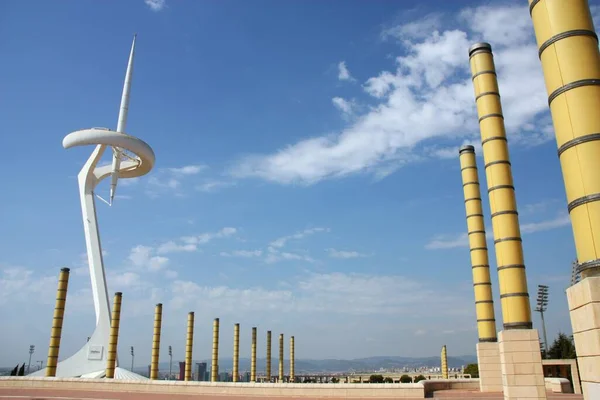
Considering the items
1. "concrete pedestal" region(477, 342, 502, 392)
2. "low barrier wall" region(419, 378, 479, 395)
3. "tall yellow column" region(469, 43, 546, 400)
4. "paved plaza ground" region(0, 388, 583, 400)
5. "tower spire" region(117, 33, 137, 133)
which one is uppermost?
"tower spire" region(117, 33, 137, 133)

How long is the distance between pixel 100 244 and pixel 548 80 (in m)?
34.7

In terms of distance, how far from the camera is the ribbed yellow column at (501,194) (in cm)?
1234

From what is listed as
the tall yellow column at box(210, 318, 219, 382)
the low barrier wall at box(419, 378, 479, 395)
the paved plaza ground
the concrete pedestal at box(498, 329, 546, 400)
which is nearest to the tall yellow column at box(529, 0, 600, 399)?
the concrete pedestal at box(498, 329, 546, 400)

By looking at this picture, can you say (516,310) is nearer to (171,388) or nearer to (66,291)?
(171,388)

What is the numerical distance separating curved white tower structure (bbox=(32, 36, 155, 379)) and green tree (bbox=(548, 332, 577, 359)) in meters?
31.6

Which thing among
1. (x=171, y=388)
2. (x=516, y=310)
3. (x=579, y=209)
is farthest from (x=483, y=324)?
(x=579, y=209)

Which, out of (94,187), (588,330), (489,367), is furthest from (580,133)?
(94,187)

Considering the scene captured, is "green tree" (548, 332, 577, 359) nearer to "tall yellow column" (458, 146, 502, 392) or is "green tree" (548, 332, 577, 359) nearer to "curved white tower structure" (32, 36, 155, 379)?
"tall yellow column" (458, 146, 502, 392)

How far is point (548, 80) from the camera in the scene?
23.6 feet

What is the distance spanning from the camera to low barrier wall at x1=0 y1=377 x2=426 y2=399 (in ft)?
56.2

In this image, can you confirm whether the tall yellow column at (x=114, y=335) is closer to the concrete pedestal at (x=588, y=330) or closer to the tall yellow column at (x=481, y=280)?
the tall yellow column at (x=481, y=280)

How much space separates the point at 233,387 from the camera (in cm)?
1967

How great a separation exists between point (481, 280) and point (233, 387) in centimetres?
1103

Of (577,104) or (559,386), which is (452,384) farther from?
(577,104)
